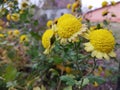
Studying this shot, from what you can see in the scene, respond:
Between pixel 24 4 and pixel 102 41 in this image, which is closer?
pixel 102 41

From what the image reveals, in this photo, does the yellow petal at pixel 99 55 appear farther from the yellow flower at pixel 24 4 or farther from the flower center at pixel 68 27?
the yellow flower at pixel 24 4

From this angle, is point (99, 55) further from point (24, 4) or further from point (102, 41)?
→ point (24, 4)

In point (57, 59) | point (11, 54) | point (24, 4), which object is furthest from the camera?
point (24, 4)

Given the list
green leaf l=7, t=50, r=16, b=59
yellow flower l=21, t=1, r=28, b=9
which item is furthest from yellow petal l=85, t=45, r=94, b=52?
yellow flower l=21, t=1, r=28, b=9

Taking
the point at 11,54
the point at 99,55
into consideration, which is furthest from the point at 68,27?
the point at 11,54

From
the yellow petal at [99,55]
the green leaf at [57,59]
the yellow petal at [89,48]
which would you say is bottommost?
the green leaf at [57,59]

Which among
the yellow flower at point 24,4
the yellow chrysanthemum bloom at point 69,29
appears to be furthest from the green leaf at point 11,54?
the yellow chrysanthemum bloom at point 69,29

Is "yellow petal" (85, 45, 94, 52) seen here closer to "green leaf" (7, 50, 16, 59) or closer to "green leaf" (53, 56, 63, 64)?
"green leaf" (53, 56, 63, 64)
